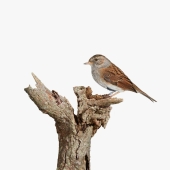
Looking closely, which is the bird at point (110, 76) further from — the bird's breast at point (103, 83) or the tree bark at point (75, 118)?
the tree bark at point (75, 118)

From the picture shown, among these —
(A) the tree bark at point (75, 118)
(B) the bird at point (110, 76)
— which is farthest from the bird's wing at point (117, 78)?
(A) the tree bark at point (75, 118)

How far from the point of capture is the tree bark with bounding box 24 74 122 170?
5.68 metres

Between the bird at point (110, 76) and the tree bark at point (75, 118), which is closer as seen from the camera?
the tree bark at point (75, 118)

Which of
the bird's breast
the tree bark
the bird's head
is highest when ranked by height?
the bird's head

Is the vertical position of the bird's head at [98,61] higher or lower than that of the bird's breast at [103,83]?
higher

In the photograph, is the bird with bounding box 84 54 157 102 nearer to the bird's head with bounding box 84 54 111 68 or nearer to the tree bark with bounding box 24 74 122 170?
the bird's head with bounding box 84 54 111 68

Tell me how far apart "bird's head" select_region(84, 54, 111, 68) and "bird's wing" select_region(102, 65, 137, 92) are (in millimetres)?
63

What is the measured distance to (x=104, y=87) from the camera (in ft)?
19.2

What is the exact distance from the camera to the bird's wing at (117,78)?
19.1 ft

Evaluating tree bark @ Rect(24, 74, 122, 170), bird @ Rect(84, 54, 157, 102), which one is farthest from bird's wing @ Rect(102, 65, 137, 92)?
tree bark @ Rect(24, 74, 122, 170)

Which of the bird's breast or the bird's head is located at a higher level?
the bird's head

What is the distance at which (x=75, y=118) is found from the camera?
5.91 m

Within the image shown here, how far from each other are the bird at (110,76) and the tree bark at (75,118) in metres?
0.13

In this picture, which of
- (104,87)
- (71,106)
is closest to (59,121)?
(71,106)
